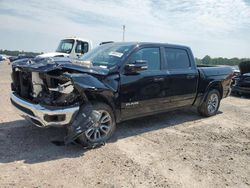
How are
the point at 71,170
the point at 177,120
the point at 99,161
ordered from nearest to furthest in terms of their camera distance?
the point at 71,170
the point at 99,161
the point at 177,120

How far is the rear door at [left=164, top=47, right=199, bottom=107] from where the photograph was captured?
6.23m

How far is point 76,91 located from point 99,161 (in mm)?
1189

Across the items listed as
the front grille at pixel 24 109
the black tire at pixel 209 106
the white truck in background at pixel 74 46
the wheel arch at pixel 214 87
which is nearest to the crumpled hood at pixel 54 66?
the front grille at pixel 24 109

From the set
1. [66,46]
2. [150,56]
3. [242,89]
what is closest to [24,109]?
[150,56]

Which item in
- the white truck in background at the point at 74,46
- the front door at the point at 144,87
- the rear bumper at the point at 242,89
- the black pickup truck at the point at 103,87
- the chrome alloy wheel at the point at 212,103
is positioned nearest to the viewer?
the black pickup truck at the point at 103,87

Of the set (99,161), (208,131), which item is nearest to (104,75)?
(99,161)

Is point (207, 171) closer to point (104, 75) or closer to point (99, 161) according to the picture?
point (99, 161)

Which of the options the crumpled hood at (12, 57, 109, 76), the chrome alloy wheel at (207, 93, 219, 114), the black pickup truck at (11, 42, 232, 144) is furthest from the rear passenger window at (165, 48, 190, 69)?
the crumpled hood at (12, 57, 109, 76)

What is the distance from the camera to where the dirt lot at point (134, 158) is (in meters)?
3.73

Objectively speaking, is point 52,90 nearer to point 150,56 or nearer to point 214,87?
point 150,56

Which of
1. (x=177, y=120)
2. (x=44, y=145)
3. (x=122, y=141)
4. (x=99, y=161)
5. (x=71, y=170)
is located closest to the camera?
(x=71, y=170)

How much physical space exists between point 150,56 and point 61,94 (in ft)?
7.26

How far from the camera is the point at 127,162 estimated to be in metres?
4.32

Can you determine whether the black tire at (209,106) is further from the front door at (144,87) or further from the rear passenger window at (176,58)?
the front door at (144,87)
